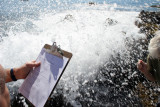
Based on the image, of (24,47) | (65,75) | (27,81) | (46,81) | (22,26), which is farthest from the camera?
(22,26)

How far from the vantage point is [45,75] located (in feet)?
5.49

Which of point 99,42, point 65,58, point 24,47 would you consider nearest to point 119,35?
point 99,42

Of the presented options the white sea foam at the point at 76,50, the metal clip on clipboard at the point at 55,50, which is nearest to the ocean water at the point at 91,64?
the white sea foam at the point at 76,50

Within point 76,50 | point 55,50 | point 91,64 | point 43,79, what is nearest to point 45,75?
point 43,79

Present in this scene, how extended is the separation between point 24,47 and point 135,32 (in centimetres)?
627

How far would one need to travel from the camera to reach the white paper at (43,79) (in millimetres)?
1575

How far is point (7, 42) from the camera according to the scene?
6117 millimetres

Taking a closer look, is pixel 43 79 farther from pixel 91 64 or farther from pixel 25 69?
pixel 91 64

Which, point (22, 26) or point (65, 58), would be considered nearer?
point (65, 58)

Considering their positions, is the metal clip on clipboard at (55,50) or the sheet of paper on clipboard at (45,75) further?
the metal clip on clipboard at (55,50)

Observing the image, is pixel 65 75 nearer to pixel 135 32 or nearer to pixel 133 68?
pixel 133 68

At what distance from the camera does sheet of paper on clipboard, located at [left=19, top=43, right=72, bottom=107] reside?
5.16 ft

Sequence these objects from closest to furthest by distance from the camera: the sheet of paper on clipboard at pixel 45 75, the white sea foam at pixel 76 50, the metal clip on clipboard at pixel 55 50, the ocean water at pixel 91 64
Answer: the sheet of paper on clipboard at pixel 45 75 < the metal clip on clipboard at pixel 55 50 < the ocean water at pixel 91 64 < the white sea foam at pixel 76 50

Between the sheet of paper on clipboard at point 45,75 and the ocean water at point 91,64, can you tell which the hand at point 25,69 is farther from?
the ocean water at point 91,64
